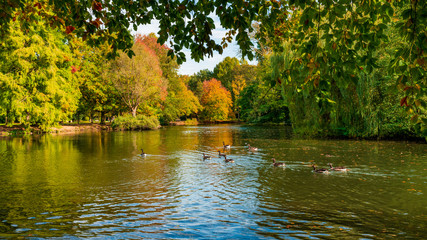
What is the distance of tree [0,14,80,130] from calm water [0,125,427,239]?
19.3m

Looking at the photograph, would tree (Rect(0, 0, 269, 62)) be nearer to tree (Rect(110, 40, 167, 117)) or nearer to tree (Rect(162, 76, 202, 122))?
tree (Rect(110, 40, 167, 117))

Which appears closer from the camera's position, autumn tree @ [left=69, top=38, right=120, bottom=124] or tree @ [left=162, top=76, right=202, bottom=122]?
autumn tree @ [left=69, top=38, right=120, bottom=124]

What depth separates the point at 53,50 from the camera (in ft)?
110

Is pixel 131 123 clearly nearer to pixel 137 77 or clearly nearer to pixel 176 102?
pixel 137 77

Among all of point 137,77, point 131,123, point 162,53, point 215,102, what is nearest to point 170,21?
point 131,123

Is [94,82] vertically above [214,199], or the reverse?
[94,82]

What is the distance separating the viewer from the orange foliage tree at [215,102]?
7325 cm

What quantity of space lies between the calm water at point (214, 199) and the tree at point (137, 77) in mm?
31352

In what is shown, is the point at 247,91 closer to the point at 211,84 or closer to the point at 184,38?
the point at 211,84

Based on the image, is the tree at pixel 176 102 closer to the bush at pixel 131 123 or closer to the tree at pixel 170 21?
the bush at pixel 131 123

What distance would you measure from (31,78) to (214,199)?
31.1m

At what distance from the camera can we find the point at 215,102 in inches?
2891

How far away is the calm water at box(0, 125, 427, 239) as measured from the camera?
21.2 feet

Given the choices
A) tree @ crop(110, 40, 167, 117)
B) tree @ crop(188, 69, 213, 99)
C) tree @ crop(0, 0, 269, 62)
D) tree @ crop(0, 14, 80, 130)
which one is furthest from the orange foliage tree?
tree @ crop(0, 0, 269, 62)
